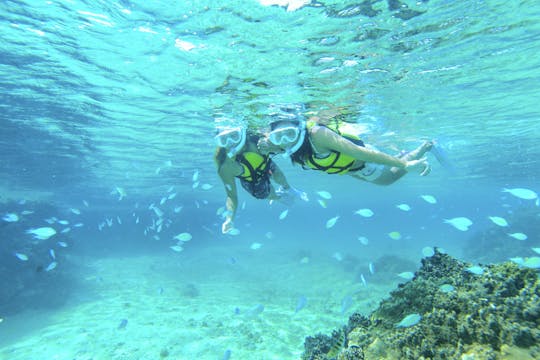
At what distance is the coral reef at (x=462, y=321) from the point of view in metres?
3.97

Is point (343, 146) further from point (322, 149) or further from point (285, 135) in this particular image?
point (285, 135)

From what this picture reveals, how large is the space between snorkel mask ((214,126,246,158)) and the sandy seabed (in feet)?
20.0

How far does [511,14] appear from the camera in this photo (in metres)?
9.22

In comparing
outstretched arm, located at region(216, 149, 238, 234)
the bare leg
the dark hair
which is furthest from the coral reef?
outstretched arm, located at region(216, 149, 238, 234)

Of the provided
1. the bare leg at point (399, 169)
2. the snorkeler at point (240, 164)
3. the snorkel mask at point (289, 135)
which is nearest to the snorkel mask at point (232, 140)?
the snorkeler at point (240, 164)

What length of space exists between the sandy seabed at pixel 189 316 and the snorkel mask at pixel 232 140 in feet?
20.0

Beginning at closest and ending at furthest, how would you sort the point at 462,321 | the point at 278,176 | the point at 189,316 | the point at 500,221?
the point at 462,321
the point at 278,176
the point at 500,221
the point at 189,316

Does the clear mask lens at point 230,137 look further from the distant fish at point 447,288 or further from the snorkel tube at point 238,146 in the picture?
the distant fish at point 447,288

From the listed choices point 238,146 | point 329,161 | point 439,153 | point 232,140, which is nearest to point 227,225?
point 238,146

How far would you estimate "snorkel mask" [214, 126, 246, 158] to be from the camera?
6835 millimetres

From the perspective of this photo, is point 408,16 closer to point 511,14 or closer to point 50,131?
point 511,14

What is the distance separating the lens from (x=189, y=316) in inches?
621

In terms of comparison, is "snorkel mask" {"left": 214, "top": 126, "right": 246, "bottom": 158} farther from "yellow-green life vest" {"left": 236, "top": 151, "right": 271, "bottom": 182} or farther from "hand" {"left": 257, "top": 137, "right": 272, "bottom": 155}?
"hand" {"left": 257, "top": 137, "right": 272, "bottom": 155}

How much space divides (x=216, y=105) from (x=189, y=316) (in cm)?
1129
